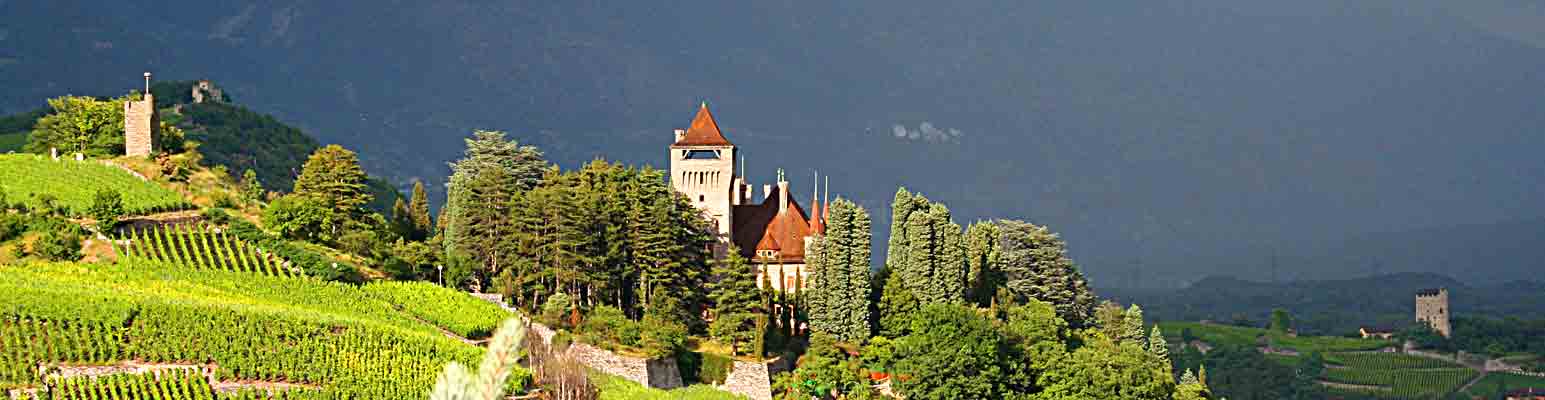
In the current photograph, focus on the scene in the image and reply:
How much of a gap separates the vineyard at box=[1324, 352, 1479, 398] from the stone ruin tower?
95.1 m

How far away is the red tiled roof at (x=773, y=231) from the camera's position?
76.1 meters

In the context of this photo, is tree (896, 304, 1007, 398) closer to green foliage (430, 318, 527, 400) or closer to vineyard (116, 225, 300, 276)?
vineyard (116, 225, 300, 276)

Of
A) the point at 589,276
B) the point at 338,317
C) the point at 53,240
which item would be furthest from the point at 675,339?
the point at 53,240

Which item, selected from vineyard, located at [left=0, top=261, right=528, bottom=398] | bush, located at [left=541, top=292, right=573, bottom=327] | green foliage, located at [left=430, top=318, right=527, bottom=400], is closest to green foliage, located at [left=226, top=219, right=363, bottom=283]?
vineyard, located at [left=0, top=261, right=528, bottom=398]

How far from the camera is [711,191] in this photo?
3034 inches

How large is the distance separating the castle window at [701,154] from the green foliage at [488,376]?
203ft

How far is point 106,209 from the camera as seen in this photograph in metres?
68.7

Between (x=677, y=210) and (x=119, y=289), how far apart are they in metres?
19.6

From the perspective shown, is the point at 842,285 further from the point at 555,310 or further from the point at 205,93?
the point at 205,93

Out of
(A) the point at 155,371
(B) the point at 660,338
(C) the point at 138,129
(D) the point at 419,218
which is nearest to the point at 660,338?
(B) the point at 660,338

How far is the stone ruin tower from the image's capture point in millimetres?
147875

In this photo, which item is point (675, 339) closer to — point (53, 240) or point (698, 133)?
point (698, 133)

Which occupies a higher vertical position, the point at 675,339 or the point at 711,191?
the point at 711,191

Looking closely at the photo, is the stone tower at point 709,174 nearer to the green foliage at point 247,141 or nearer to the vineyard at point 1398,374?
the green foliage at point 247,141
